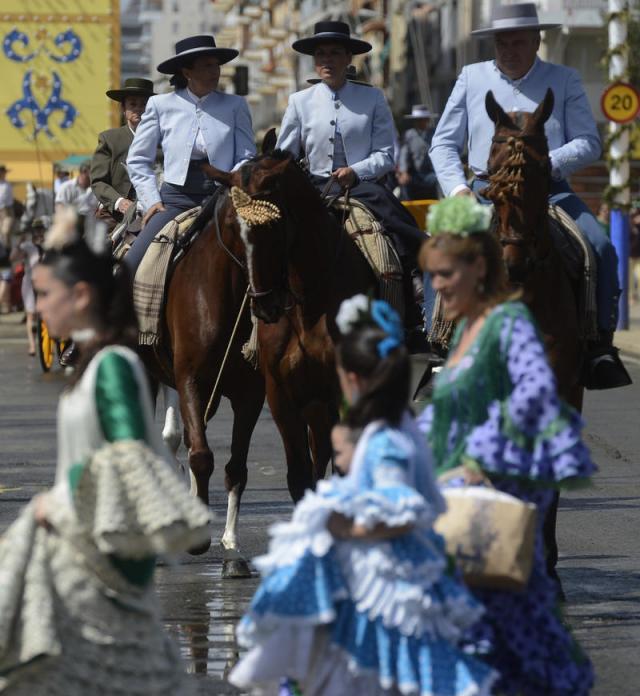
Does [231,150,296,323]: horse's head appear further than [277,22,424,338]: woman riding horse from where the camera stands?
No

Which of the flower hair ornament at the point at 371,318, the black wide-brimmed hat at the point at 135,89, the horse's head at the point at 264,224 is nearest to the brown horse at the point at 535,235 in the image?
the horse's head at the point at 264,224

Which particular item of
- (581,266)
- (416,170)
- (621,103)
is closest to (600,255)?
(581,266)

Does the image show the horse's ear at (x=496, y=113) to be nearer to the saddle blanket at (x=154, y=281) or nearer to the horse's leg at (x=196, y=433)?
the saddle blanket at (x=154, y=281)

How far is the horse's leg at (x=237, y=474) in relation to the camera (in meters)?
10.1

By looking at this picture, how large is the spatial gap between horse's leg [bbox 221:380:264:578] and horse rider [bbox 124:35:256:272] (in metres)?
1.14

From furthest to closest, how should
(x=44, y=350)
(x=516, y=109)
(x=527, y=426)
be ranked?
1. (x=44, y=350)
2. (x=516, y=109)
3. (x=527, y=426)

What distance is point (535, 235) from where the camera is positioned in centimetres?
961

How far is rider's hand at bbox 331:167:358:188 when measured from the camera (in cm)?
1118

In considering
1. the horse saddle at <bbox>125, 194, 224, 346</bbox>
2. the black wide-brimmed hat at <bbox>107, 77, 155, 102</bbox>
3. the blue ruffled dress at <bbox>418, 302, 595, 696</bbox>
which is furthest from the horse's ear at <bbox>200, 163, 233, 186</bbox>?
the blue ruffled dress at <bbox>418, 302, 595, 696</bbox>

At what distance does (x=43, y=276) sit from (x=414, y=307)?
605 centimetres

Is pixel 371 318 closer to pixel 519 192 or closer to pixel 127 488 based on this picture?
pixel 127 488

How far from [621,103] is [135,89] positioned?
13.4 m

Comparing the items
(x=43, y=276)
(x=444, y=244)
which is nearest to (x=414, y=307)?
(x=444, y=244)

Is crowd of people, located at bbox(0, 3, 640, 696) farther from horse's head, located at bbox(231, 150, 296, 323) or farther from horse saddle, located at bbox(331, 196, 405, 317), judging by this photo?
horse saddle, located at bbox(331, 196, 405, 317)
